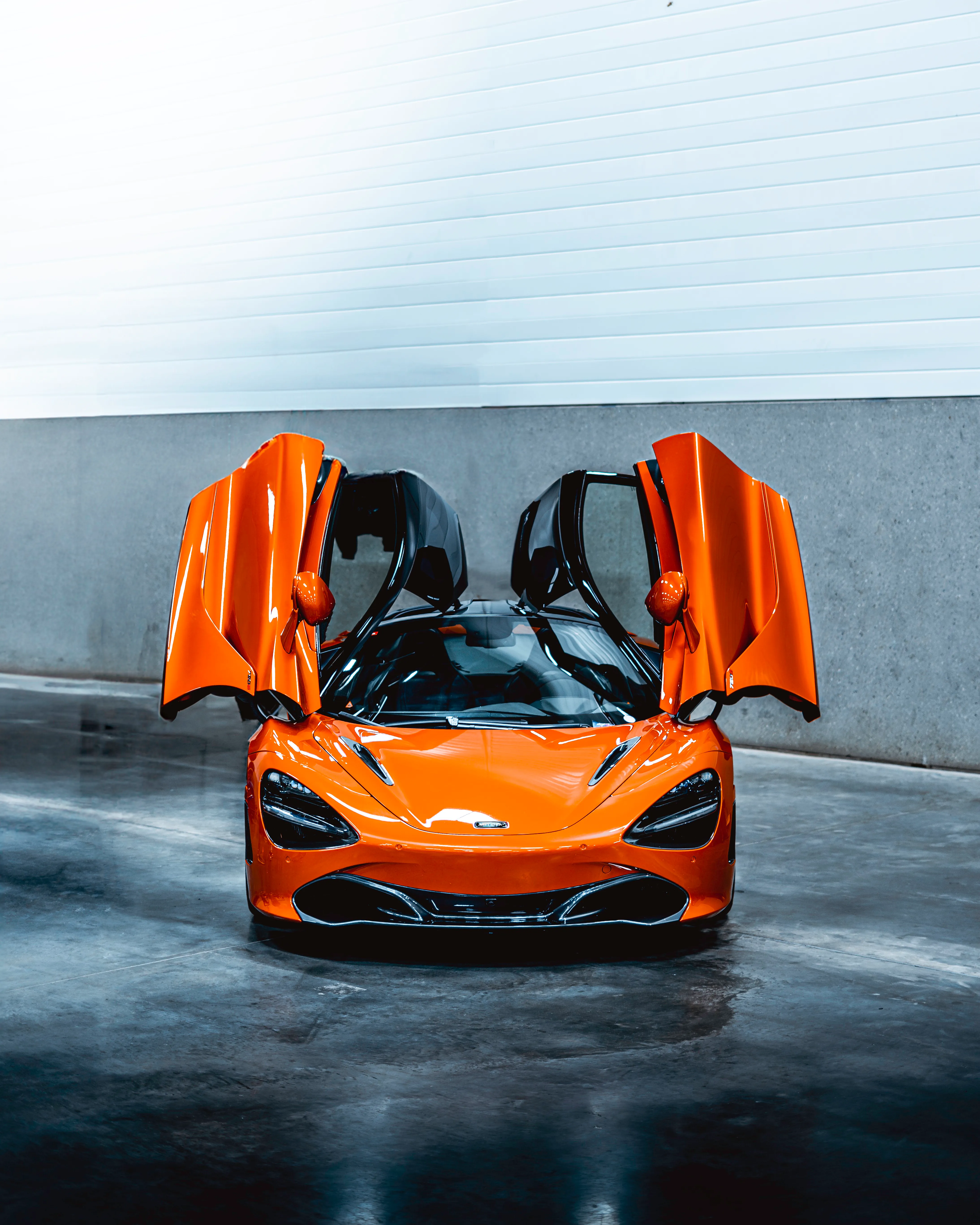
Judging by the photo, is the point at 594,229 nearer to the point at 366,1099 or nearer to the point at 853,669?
the point at 853,669

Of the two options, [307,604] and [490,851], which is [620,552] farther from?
[490,851]

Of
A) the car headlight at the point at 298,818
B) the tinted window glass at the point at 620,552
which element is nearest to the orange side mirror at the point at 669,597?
the car headlight at the point at 298,818

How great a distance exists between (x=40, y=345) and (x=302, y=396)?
3705 mm

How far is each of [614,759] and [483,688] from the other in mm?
906

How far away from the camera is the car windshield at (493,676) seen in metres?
5.63

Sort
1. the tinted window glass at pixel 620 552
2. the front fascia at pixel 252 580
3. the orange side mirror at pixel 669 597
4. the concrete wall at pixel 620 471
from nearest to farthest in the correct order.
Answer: the front fascia at pixel 252 580 → the orange side mirror at pixel 669 597 → the concrete wall at pixel 620 471 → the tinted window glass at pixel 620 552

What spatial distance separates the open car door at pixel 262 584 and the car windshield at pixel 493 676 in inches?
8.4

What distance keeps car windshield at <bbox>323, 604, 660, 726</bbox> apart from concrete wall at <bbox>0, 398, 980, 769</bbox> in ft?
15.0

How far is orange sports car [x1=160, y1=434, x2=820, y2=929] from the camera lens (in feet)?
15.7

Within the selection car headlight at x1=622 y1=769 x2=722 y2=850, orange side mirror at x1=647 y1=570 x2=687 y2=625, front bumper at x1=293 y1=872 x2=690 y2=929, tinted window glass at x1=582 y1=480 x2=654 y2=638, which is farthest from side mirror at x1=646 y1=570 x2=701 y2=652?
tinted window glass at x1=582 y1=480 x2=654 y2=638

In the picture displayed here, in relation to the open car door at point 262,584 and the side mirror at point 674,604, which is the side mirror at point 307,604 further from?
the side mirror at point 674,604

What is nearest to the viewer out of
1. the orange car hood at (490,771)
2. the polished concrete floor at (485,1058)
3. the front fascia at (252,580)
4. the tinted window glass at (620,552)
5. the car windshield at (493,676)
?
the polished concrete floor at (485,1058)

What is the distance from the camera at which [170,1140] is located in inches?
135

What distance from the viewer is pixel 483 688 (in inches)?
231
